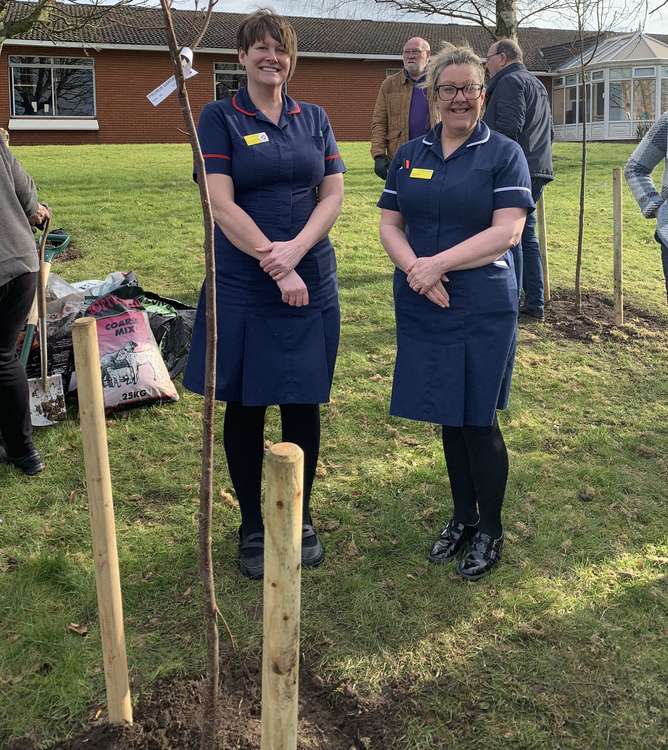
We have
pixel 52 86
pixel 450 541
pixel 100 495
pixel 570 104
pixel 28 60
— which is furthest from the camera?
pixel 570 104

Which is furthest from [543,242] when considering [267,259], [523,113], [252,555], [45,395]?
[252,555]

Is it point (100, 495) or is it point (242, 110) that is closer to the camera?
point (100, 495)

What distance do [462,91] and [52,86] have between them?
25.4 m

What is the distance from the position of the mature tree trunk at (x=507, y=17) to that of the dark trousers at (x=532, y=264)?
4649 mm

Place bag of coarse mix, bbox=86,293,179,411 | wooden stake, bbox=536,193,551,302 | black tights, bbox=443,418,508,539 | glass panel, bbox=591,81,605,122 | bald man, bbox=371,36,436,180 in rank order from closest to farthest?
black tights, bbox=443,418,508,539
bag of coarse mix, bbox=86,293,179,411
bald man, bbox=371,36,436,180
wooden stake, bbox=536,193,551,302
glass panel, bbox=591,81,605,122

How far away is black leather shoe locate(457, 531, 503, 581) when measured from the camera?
3.18m

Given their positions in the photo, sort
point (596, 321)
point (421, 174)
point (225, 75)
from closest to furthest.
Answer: point (421, 174)
point (596, 321)
point (225, 75)

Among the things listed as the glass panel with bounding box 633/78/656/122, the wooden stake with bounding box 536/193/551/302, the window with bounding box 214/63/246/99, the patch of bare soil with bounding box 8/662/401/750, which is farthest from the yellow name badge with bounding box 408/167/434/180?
the glass panel with bounding box 633/78/656/122

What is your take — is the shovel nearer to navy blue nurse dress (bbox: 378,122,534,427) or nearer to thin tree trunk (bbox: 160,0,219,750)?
navy blue nurse dress (bbox: 378,122,534,427)

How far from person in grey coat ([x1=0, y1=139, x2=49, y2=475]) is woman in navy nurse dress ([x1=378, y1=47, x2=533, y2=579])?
1.83 meters

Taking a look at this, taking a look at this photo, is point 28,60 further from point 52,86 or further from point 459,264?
point 459,264

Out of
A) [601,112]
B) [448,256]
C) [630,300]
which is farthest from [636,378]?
[601,112]

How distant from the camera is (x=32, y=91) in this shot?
24375 millimetres

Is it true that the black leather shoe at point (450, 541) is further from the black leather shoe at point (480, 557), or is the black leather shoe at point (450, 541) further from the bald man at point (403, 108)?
the bald man at point (403, 108)
